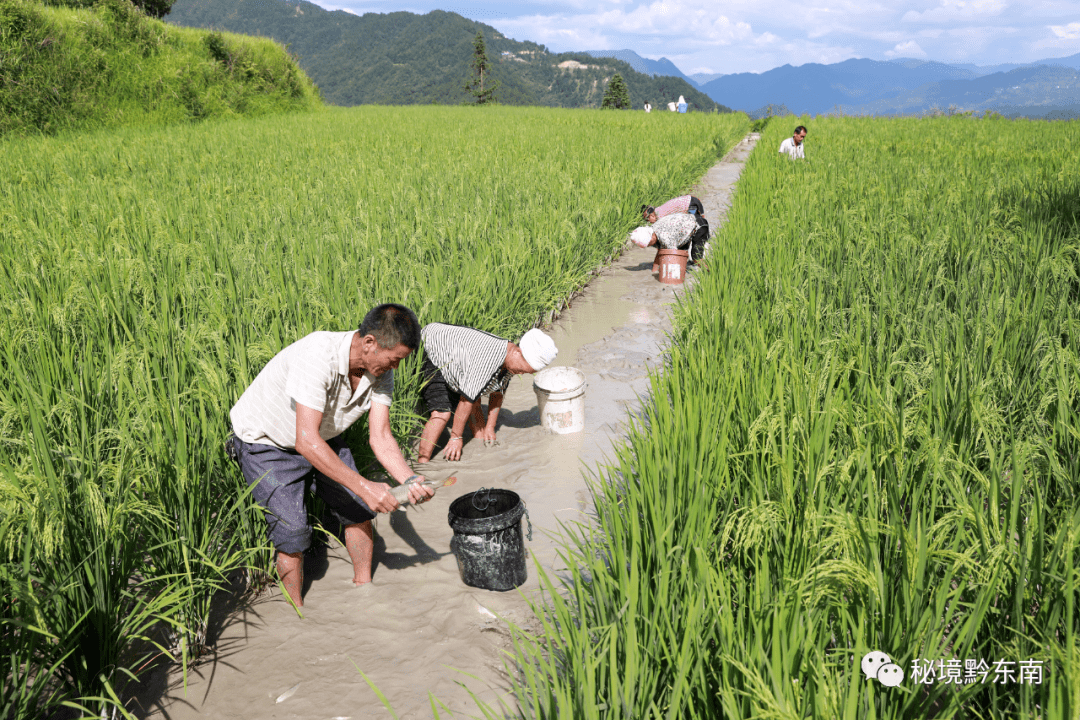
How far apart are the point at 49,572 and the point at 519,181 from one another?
6.66m

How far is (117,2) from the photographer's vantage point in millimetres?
14719

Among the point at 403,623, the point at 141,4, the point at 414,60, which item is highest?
the point at 414,60

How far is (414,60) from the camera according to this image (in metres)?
122

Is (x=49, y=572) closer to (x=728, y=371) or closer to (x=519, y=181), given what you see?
(x=728, y=371)

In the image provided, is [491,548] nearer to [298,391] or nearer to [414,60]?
[298,391]

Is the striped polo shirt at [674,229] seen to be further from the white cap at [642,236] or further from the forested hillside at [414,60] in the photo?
the forested hillside at [414,60]

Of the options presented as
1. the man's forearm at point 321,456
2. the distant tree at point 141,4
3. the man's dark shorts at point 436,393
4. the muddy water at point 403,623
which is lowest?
the muddy water at point 403,623

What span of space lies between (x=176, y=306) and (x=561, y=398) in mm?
2079

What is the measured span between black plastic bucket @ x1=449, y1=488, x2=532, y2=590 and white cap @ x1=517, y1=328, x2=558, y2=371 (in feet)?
3.21

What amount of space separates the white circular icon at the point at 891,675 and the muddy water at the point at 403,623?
3.13ft

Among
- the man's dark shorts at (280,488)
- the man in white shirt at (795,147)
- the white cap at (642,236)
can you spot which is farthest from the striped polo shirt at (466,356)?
the man in white shirt at (795,147)

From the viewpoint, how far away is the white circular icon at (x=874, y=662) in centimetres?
125

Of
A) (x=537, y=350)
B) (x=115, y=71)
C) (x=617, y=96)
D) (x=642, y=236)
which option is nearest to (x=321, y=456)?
(x=537, y=350)

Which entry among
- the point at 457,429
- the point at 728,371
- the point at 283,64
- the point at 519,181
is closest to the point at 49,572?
the point at 457,429
